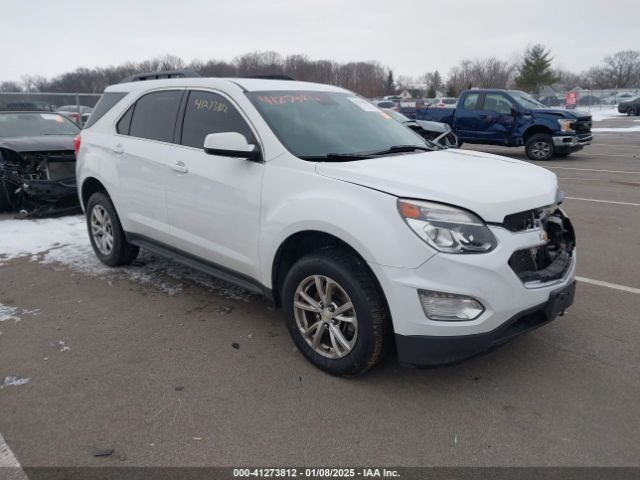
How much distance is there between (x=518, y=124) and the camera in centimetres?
1427

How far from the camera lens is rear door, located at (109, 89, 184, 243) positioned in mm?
4355

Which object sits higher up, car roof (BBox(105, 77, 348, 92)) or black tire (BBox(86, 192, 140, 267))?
car roof (BBox(105, 77, 348, 92))

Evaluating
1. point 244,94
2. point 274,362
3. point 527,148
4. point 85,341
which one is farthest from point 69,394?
point 527,148

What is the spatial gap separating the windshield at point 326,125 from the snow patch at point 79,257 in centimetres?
165

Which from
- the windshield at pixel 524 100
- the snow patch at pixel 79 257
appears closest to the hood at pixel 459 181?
the snow patch at pixel 79 257

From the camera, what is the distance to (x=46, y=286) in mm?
4875

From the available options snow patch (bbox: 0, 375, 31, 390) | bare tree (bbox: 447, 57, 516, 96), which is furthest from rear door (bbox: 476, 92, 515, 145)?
bare tree (bbox: 447, 57, 516, 96)

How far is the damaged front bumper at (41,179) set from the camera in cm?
725

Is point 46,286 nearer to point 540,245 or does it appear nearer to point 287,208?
point 287,208

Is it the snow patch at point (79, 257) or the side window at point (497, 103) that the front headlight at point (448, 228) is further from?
the side window at point (497, 103)

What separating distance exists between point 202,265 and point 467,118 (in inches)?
495

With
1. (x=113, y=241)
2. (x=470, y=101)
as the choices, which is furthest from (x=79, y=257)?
(x=470, y=101)

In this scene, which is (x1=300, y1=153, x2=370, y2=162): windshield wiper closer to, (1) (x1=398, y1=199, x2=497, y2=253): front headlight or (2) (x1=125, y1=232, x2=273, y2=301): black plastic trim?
(1) (x1=398, y1=199, x2=497, y2=253): front headlight

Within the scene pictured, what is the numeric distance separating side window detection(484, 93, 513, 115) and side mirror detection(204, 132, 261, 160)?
501 inches
